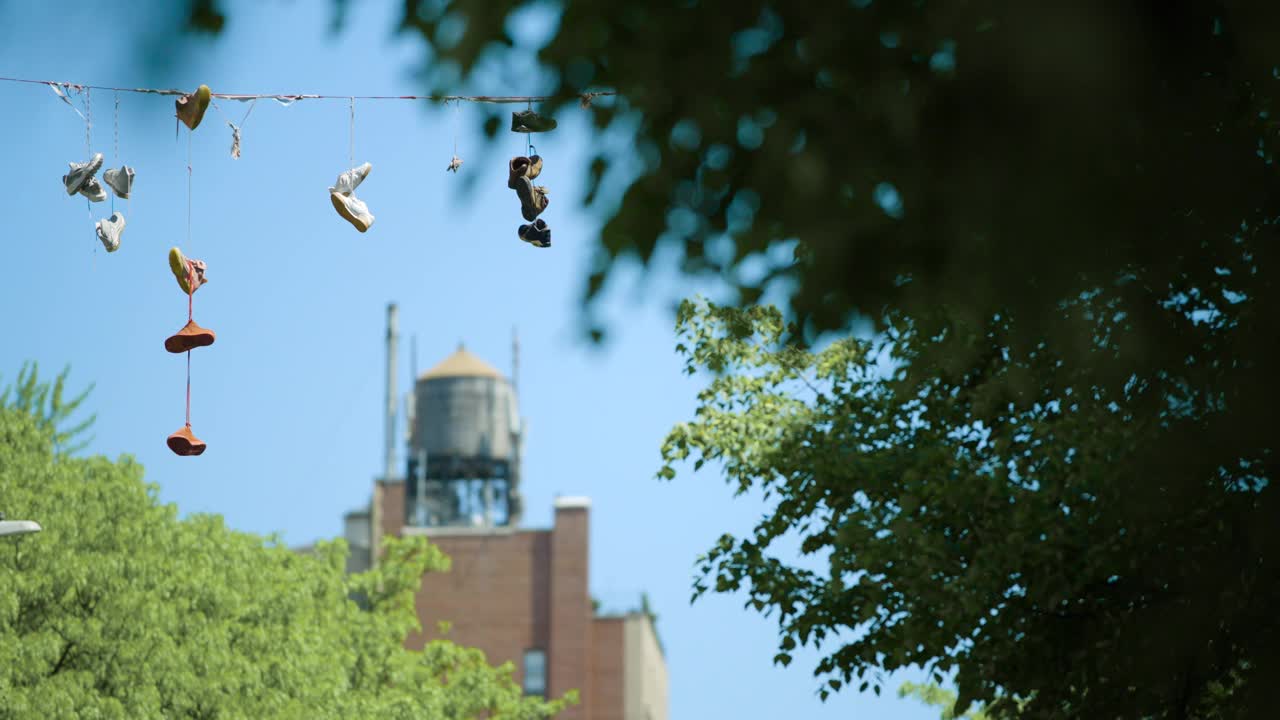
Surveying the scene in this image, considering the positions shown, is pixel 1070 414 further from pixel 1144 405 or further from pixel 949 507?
pixel 1144 405

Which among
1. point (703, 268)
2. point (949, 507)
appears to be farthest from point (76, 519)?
point (703, 268)

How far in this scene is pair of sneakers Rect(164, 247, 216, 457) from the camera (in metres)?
13.9

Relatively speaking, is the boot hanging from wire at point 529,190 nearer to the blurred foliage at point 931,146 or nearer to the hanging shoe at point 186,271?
the hanging shoe at point 186,271

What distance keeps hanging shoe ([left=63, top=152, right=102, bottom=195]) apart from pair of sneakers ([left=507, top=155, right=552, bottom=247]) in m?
3.37

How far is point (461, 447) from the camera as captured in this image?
7150 centimetres

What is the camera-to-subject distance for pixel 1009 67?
3938 mm

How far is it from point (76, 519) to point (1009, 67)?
2420cm

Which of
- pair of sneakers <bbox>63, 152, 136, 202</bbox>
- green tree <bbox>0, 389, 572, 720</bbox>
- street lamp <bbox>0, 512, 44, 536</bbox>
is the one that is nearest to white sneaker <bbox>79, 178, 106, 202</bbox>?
pair of sneakers <bbox>63, 152, 136, 202</bbox>

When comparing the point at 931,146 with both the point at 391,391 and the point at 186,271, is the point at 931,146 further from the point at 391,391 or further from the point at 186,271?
the point at 391,391

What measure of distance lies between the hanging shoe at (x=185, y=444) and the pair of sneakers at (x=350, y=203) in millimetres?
2299

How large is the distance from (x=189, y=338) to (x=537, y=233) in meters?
2.94

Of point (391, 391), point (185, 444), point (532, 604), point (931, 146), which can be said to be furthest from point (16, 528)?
point (391, 391)

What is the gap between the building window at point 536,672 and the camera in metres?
63.0

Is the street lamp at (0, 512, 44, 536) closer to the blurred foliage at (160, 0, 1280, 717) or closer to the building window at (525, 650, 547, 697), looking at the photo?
the blurred foliage at (160, 0, 1280, 717)
